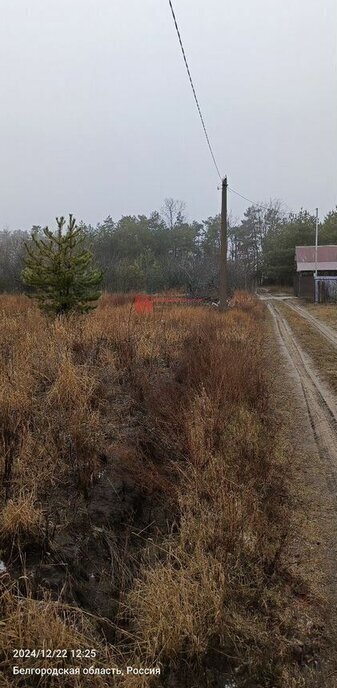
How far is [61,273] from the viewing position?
837cm

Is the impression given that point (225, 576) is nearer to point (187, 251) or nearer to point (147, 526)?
point (147, 526)

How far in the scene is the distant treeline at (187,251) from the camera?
37.8 meters

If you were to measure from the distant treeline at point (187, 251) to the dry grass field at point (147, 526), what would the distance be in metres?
21.3

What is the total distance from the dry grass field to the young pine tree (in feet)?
9.19

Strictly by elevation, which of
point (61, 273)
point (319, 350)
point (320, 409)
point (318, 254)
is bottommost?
point (320, 409)

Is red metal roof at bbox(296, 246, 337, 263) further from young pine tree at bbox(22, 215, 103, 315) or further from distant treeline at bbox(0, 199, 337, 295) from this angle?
young pine tree at bbox(22, 215, 103, 315)

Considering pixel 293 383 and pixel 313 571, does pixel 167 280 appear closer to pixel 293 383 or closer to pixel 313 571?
pixel 293 383

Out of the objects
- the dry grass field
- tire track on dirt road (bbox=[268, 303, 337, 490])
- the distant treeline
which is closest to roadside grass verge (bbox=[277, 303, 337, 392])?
tire track on dirt road (bbox=[268, 303, 337, 490])

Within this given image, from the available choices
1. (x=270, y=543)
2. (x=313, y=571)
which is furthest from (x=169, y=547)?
(x=313, y=571)

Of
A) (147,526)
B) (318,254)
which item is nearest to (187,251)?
(318,254)

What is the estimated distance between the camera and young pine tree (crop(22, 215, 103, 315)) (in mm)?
8398

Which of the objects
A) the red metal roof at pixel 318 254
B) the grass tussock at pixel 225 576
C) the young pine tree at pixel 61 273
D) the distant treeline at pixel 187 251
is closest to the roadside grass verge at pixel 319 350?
the grass tussock at pixel 225 576

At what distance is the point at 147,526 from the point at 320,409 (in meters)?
Answer: 4.17

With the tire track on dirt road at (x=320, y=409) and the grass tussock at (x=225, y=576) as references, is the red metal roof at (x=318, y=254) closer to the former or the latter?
the tire track on dirt road at (x=320, y=409)
